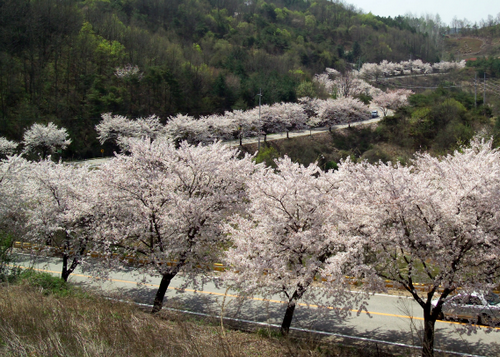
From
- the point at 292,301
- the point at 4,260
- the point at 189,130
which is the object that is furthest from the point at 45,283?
the point at 189,130

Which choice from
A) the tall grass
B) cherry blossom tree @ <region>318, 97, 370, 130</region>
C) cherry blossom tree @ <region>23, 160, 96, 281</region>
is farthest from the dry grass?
cherry blossom tree @ <region>318, 97, 370, 130</region>

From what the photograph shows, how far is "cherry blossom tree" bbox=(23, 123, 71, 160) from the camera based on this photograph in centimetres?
3384

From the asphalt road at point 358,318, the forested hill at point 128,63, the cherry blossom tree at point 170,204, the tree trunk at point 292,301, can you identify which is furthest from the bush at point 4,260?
the forested hill at point 128,63

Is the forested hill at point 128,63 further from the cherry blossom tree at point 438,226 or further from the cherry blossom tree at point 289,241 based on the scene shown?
the cherry blossom tree at point 438,226

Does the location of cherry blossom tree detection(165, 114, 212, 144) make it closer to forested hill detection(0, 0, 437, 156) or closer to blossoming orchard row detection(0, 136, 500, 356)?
forested hill detection(0, 0, 437, 156)

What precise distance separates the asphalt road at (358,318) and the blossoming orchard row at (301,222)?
1.03 metres

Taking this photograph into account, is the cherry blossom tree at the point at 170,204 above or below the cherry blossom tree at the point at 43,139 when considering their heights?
below

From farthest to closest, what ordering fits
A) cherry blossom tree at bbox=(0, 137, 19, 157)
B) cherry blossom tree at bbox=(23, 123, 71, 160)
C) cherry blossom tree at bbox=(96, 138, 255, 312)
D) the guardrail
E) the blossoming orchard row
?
cherry blossom tree at bbox=(23, 123, 71, 160) < cherry blossom tree at bbox=(0, 137, 19, 157) < cherry blossom tree at bbox=(96, 138, 255, 312) < the guardrail < the blossoming orchard row

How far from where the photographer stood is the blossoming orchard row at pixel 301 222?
8.30m

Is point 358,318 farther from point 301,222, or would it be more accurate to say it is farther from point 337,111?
point 337,111

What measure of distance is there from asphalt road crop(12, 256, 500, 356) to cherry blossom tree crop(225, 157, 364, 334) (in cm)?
79

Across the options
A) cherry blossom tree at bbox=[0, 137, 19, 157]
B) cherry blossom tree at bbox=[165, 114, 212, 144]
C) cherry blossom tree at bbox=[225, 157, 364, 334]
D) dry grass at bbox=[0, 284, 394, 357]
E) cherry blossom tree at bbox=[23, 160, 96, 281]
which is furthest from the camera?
cherry blossom tree at bbox=[165, 114, 212, 144]

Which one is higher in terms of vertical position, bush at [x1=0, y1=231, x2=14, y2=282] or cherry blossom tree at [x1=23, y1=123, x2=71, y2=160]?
cherry blossom tree at [x1=23, y1=123, x2=71, y2=160]

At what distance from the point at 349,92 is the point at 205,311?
59.2 metres
